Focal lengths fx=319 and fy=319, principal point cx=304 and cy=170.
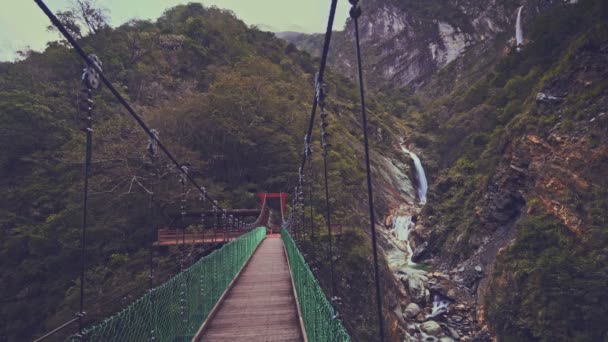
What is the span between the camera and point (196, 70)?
22641 mm

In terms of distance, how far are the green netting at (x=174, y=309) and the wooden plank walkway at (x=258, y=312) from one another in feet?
0.71

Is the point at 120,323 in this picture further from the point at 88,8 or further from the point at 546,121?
the point at 88,8

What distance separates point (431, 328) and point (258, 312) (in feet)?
30.7

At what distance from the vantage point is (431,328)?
1120cm

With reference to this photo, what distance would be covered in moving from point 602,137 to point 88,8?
28239 mm

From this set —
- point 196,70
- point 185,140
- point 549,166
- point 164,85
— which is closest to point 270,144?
point 185,140

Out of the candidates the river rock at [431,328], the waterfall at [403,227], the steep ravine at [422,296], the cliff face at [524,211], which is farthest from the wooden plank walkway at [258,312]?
the waterfall at [403,227]

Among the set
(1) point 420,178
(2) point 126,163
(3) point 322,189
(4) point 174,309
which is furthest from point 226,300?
(1) point 420,178

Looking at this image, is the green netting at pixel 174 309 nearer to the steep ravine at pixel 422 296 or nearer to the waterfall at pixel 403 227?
the steep ravine at pixel 422 296

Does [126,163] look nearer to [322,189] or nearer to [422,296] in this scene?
[322,189]

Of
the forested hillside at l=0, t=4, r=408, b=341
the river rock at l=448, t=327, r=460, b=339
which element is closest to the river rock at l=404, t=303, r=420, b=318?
the river rock at l=448, t=327, r=460, b=339

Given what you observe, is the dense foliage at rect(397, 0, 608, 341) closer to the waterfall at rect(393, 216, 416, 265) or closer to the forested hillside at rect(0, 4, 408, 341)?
the waterfall at rect(393, 216, 416, 265)

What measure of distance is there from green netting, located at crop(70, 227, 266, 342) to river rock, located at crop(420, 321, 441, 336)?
8885 millimetres

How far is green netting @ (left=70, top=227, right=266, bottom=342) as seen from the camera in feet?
6.99
